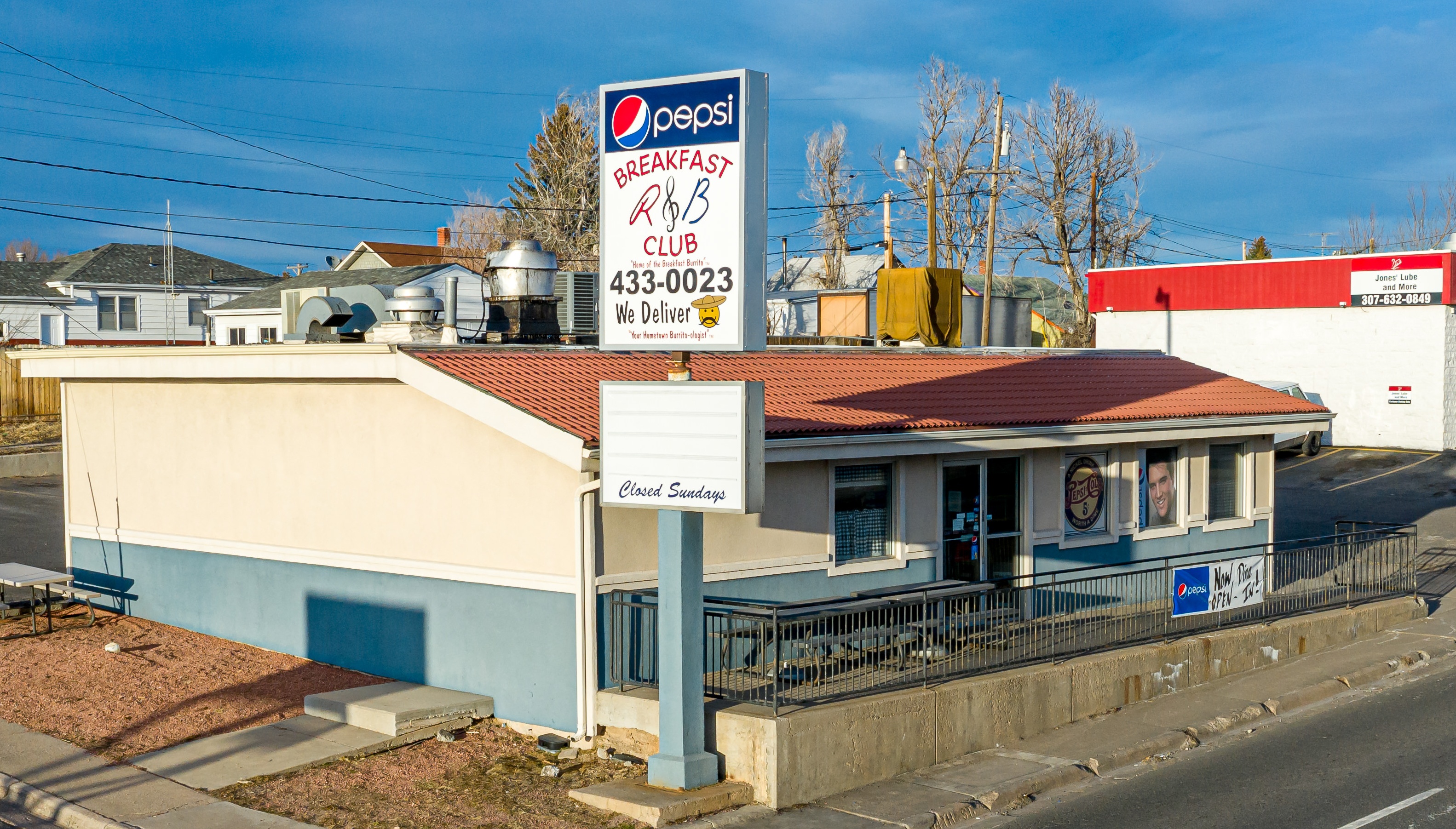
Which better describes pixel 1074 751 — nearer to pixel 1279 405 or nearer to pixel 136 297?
pixel 1279 405

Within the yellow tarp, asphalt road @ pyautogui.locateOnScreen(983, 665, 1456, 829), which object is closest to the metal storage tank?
the yellow tarp

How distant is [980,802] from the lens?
32.8 feet

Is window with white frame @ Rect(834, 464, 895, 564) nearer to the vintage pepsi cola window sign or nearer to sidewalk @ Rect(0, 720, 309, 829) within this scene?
the vintage pepsi cola window sign

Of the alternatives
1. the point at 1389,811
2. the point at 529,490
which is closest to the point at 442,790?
the point at 529,490

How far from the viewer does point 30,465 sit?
1251 inches

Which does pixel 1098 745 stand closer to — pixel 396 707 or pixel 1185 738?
pixel 1185 738

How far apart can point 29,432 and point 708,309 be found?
105 ft

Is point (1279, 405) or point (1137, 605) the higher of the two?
point (1279, 405)

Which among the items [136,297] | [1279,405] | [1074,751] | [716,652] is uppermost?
[136,297]

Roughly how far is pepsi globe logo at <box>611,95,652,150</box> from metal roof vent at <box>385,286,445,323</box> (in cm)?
547

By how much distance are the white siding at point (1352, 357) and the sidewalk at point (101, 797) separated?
3559cm

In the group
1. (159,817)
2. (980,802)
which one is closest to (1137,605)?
(980,802)

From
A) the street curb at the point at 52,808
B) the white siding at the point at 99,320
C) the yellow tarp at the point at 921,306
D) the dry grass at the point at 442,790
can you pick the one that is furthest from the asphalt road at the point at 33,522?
the white siding at the point at 99,320

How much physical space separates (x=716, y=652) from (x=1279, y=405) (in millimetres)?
11107
